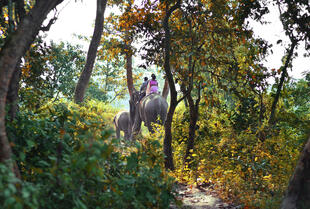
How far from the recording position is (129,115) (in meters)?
18.4

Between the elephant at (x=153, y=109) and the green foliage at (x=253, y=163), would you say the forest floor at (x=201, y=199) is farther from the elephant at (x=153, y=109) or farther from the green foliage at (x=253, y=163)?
the elephant at (x=153, y=109)

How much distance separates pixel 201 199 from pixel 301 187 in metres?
2.68

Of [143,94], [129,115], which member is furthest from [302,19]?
[129,115]

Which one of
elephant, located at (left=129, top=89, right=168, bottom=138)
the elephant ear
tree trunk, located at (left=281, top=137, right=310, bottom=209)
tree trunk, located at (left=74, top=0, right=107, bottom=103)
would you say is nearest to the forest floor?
tree trunk, located at (left=281, top=137, right=310, bottom=209)

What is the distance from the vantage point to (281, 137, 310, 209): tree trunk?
434 centimetres

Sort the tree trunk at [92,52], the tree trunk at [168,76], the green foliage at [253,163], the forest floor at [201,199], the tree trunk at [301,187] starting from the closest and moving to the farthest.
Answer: the tree trunk at [301,187] → the green foliage at [253,163] → the forest floor at [201,199] → the tree trunk at [168,76] → the tree trunk at [92,52]

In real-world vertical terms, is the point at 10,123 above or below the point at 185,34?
below

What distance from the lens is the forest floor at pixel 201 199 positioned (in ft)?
19.9

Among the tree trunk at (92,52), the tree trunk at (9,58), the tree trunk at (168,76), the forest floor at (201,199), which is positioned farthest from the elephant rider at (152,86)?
the tree trunk at (9,58)

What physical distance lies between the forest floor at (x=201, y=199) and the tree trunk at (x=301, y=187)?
1346 millimetres

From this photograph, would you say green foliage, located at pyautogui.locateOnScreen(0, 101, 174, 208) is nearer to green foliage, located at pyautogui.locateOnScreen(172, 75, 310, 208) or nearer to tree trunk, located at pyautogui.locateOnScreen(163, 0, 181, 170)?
green foliage, located at pyautogui.locateOnScreen(172, 75, 310, 208)

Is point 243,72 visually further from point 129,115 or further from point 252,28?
point 129,115

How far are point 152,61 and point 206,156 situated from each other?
3120 mm

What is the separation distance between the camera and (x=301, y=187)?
4.40 meters
